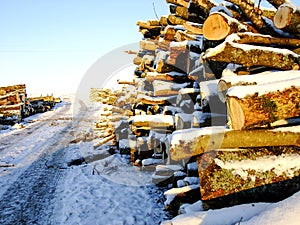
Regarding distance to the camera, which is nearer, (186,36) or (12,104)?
(186,36)

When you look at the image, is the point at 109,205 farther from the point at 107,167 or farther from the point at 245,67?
the point at 245,67

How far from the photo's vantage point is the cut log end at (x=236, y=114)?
2961mm

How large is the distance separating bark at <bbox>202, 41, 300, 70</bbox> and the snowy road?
314 centimetres

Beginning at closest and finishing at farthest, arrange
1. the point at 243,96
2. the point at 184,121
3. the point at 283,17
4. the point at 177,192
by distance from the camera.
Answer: the point at 243,96
the point at 283,17
the point at 177,192
the point at 184,121

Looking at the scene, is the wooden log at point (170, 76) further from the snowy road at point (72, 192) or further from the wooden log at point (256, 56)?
the wooden log at point (256, 56)

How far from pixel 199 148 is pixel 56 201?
12.2 feet

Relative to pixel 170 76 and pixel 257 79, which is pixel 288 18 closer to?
pixel 257 79

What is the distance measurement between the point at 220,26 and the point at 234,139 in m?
2.10

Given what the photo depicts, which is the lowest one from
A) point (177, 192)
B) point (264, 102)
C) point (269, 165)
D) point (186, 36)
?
point (177, 192)

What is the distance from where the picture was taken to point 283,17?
3840mm

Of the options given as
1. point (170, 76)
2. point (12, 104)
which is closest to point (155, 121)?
point (170, 76)

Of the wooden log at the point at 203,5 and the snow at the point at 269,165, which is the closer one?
the snow at the point at 269,165

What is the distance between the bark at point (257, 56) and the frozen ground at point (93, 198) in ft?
7.31

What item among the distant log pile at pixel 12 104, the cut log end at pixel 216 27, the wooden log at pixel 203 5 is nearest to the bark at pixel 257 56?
the cut log end at pixel 216 27
